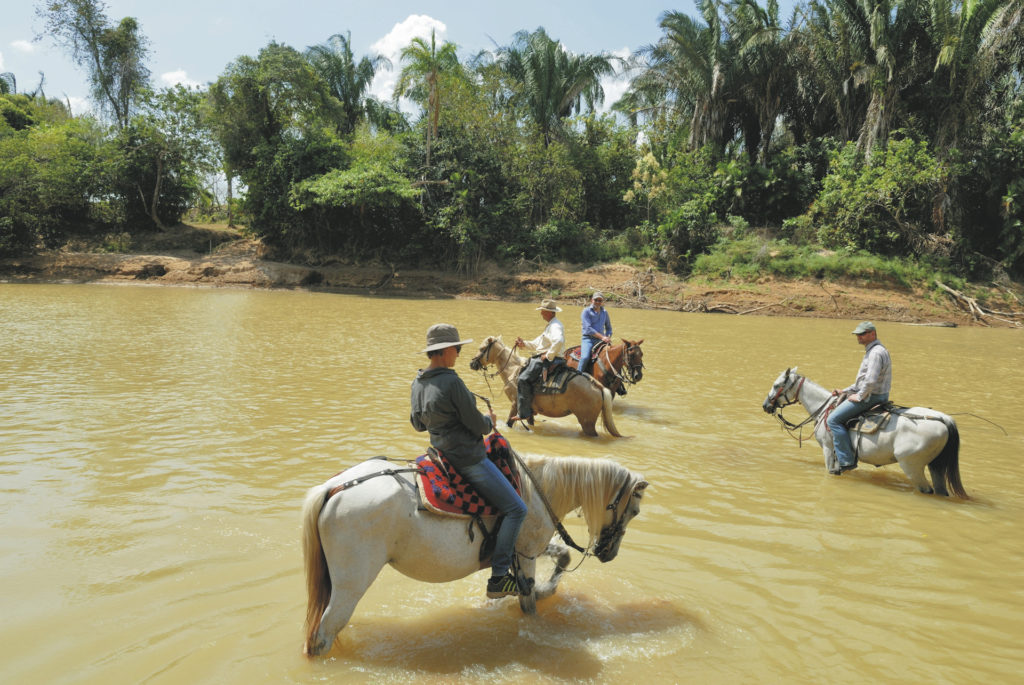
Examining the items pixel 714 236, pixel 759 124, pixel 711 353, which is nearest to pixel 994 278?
pixel 714 236

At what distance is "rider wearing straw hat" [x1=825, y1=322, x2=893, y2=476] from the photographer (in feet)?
22.6

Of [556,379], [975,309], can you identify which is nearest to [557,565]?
[556,379]

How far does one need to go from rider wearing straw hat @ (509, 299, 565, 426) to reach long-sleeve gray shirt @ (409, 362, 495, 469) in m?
4.68

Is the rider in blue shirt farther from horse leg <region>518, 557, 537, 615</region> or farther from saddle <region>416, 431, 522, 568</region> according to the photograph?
saddle <region>416, 431, 522, 568</region>

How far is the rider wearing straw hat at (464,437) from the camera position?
12.4 feet

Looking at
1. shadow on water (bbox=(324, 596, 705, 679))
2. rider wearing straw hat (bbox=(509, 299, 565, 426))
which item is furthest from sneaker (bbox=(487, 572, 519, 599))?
rider wearing straw hat (bbox=(509, 299, 565, 426))

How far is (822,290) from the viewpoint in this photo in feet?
84.5

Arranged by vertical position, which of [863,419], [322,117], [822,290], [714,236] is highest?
[322,117]

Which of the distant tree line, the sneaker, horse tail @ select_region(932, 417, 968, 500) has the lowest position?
the sneaker

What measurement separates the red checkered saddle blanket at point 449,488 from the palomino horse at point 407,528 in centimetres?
7

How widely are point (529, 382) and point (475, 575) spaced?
13.5 ft

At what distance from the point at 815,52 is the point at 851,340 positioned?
1906 centimetres

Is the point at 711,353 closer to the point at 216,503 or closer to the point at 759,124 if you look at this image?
the point at 216,503

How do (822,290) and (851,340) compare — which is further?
(822,290)
